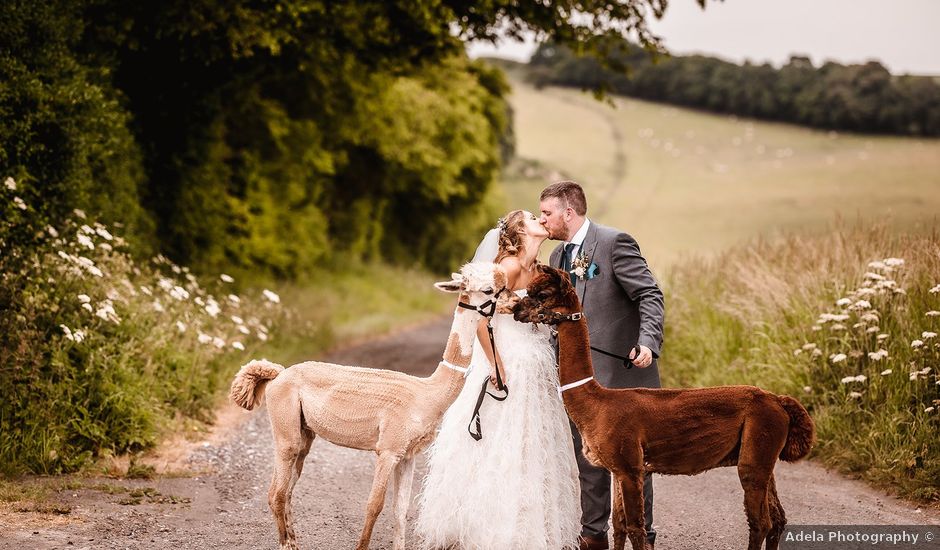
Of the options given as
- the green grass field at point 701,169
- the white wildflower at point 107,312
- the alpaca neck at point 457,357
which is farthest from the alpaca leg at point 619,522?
the green grass field at point 701,169

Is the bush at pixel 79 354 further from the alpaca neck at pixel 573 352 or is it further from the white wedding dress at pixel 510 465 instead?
the alpaca neck at pixel 573 352

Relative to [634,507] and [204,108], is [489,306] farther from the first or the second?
[204,108]

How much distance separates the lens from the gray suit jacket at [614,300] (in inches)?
231

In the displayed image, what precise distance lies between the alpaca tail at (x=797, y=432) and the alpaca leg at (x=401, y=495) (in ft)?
7.23

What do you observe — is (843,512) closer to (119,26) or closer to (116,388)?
(116,388)

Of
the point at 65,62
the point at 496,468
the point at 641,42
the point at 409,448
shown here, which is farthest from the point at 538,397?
the point at 641,42

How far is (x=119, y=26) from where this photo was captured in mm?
12305

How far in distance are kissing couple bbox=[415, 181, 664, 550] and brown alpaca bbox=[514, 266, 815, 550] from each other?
0.42m

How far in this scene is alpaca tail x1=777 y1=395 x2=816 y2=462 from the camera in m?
5.06

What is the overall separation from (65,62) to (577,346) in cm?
796

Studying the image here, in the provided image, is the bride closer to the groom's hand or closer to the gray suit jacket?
the gray suit jacket

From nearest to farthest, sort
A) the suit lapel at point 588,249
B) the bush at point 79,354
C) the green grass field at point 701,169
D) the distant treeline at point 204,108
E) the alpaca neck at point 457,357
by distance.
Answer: the alpaca neck at point 457,357 < the suit lapel at point 588,249 < the bush at point 79,354 < the distant treeline at point 204,108 < the green grass field at point 701,169

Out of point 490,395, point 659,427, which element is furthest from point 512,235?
point 659,427

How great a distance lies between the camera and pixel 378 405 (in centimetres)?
538
